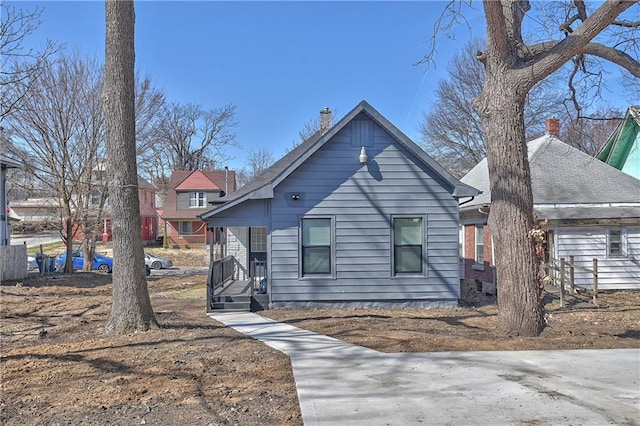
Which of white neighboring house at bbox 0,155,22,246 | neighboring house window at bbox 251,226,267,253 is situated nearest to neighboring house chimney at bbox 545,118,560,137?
neighboring house window at bbox 251,226,267,253

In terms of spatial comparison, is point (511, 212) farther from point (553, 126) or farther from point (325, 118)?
point (553, 126)

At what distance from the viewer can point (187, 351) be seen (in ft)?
23.4

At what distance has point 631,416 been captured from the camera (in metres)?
4.64

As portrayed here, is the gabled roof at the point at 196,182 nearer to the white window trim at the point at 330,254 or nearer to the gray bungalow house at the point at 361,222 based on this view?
the gray bungalow house at the point at 361,222

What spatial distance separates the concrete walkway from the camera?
15.2 ft

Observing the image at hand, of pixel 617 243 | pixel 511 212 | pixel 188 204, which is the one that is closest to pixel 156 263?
pixel 188 204

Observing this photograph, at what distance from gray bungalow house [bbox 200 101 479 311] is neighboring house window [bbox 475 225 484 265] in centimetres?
571

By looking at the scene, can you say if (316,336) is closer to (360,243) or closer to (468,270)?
(360,243)

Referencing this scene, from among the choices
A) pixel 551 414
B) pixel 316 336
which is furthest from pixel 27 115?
pixel 551 414

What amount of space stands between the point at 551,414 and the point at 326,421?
205 cm

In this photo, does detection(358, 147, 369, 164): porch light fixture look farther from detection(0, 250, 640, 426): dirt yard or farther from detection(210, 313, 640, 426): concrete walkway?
detection(210, 313, 640, 426): concrete walkway

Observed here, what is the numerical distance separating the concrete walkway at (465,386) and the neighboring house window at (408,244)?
5420mm

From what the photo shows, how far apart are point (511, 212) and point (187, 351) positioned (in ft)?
17.8

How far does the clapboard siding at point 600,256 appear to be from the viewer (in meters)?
16.0
